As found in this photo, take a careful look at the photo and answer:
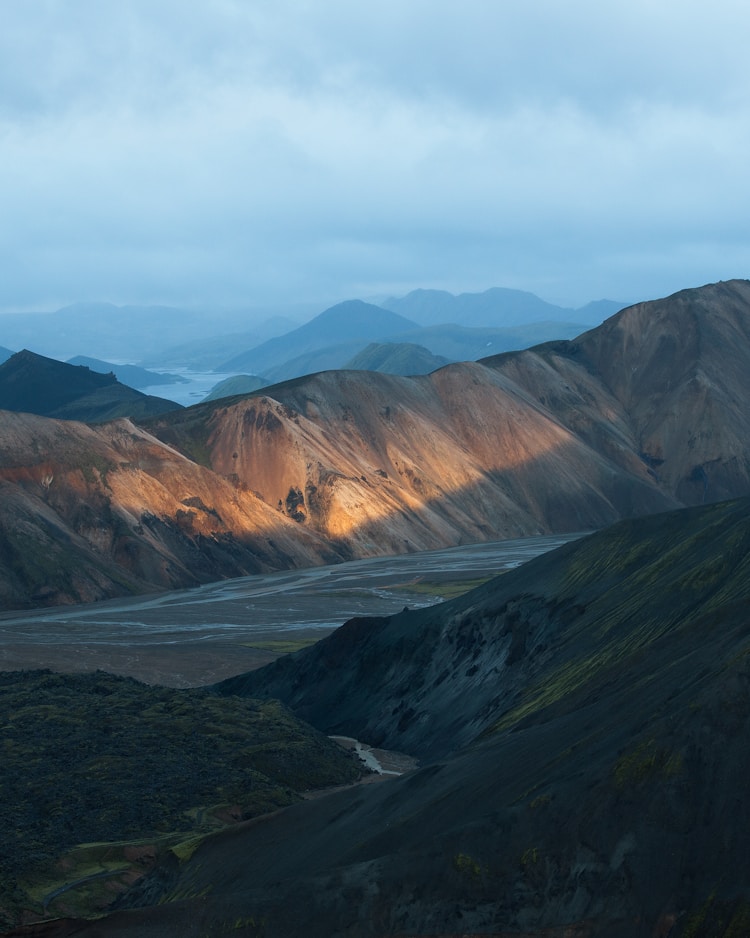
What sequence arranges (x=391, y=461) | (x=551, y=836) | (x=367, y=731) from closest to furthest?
(x=551, y=836), (x=367, y=731), (x=391, y=461)

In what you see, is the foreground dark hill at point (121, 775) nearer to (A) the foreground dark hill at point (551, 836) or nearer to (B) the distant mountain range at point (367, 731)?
(B) the distant mountain range at point (367, 731)

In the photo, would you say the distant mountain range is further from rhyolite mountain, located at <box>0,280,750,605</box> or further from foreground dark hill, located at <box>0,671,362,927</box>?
rhyolite mountain, located at <box>0,280,750,605</box>

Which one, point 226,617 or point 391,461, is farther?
point 391,461

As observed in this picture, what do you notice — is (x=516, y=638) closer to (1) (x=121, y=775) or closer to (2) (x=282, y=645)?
(1) (x=121, y=775)

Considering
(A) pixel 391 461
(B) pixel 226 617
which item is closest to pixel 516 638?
(B) pixel 226 617

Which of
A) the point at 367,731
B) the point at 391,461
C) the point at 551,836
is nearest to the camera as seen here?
the point at 551,836

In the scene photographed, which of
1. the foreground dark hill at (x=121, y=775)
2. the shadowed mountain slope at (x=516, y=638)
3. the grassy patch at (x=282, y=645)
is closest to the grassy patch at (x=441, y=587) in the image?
the grassy patch at (x=282, y=645)

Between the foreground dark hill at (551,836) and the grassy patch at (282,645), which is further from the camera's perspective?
the grassy patch at (282,645)
